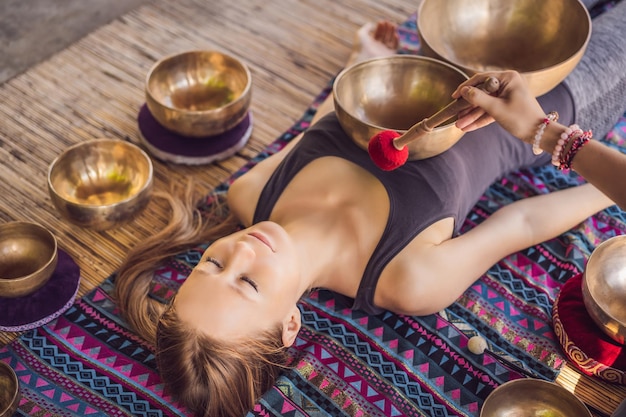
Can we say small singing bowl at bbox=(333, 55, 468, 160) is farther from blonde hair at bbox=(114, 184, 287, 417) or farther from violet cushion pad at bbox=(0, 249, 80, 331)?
violet cushion pad at bbox=(0, 249, 80, 331)

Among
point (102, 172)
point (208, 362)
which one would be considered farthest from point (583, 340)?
point (102, 172)

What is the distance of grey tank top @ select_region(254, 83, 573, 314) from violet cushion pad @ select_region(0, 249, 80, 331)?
56 centimetres

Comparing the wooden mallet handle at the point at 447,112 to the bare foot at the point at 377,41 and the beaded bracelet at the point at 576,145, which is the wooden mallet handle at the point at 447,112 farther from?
A: the bare foot at the point at 377,41

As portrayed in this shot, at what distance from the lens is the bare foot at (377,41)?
260 centimetres

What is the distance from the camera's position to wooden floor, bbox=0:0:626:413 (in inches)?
89.0

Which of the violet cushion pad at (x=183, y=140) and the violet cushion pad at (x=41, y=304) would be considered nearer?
the violet cushion pad at (x=41, y=304)

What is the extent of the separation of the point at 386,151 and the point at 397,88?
1.53 feet

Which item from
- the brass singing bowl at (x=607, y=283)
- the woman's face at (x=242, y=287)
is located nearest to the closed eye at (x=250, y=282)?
the woman's face at (x=242, y=287)

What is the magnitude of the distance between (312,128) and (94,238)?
0.76m

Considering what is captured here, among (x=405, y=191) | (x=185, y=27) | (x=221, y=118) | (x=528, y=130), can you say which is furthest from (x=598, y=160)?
(x=185, y=27)

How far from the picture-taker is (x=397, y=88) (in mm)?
2006

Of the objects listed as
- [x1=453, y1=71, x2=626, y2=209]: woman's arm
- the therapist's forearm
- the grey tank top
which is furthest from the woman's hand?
the grey tank top

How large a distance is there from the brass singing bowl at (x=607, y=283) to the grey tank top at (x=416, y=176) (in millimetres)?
365

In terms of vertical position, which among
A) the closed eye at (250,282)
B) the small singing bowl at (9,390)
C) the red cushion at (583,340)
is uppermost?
the closed eye at (250,282)
